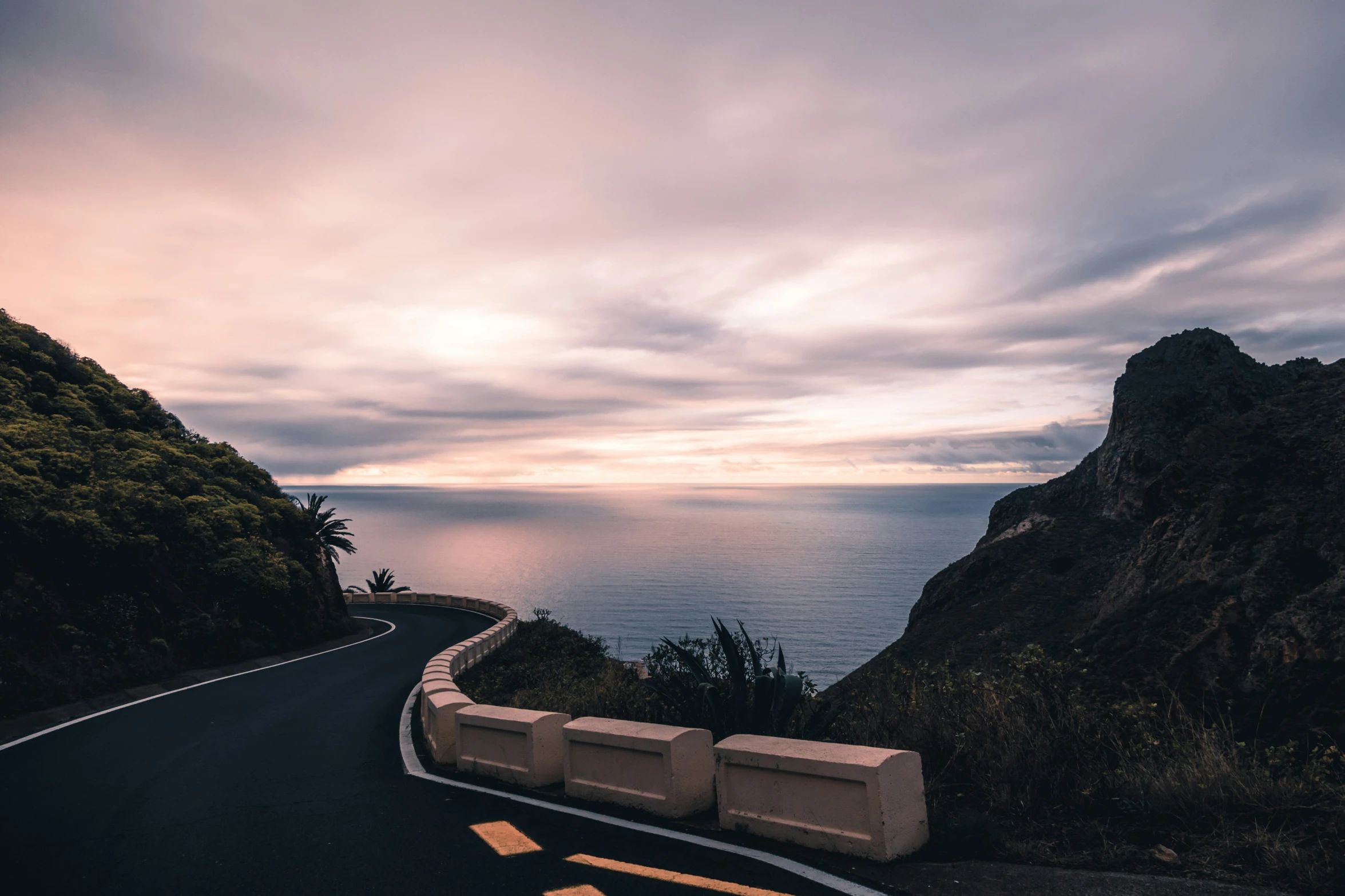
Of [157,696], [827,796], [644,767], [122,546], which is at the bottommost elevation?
[157,696]

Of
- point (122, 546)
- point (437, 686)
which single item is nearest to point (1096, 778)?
point (437, 686)

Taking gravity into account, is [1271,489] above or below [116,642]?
above

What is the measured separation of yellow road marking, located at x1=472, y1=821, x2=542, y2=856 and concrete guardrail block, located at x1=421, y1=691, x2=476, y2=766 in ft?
8.19

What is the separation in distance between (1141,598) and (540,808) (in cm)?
893

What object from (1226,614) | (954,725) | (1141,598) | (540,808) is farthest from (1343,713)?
(540,808)

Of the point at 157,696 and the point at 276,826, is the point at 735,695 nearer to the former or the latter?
the point at 276,826

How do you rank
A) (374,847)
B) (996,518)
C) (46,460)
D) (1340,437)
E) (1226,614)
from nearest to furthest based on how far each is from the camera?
(374,847) < (1226,614) < (1340,437) < (46,460) < (996,518)

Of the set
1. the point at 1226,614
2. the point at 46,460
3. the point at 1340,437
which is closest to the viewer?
the point at 1226,614

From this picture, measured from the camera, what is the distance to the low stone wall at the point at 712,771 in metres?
5.13

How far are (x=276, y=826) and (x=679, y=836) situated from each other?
153 inches

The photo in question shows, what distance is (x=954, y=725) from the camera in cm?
682

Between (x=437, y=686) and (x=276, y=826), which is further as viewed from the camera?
(x=437, y=686)

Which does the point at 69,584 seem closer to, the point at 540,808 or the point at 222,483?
the point at 222,483

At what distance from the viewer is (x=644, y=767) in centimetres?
646
